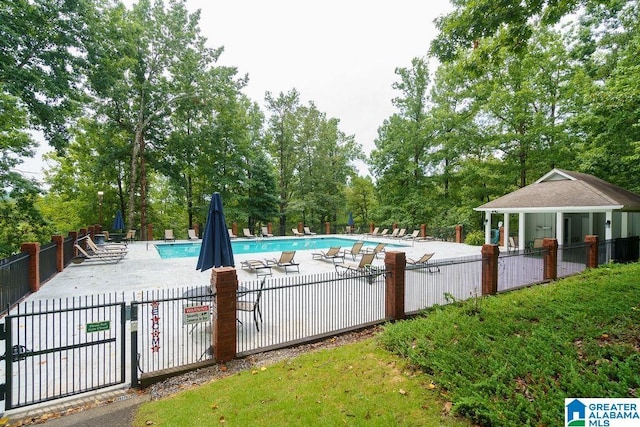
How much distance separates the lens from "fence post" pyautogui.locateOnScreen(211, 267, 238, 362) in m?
5.13

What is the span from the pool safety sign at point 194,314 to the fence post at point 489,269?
7638mm

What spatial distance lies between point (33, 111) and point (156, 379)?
15.7m

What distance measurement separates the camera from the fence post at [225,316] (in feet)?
16.8

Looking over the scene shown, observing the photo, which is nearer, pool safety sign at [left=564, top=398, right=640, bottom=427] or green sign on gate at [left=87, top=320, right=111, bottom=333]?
pool safety sign at [left=564, top=398, right=640, bottom=427]

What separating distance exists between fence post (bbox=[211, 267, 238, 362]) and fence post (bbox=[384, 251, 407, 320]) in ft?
11.3

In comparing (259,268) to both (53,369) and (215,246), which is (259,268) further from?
(53,369)

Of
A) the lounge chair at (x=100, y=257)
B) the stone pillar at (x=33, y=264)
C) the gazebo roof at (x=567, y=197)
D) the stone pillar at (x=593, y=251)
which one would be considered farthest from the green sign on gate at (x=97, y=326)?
the gazebo roof at (x=567, y=197)

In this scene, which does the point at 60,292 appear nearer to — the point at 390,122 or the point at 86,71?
the point at 86,71

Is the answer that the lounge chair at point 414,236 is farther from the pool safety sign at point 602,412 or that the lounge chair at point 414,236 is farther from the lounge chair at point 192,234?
the pool safety sign at point 602,412

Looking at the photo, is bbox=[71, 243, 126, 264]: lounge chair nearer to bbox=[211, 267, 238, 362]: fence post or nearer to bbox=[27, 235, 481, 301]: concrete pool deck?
bbox=[27, 235, 481, 301]: concrete pool deck

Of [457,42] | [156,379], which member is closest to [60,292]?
[156,379]

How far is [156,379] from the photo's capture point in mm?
4559

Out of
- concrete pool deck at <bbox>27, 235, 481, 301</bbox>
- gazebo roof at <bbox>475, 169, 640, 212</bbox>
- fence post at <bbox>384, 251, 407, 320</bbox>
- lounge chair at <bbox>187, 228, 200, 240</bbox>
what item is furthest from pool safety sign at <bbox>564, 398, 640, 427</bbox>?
lounge chair at <bbox>187, 228, 200, 240</bbox>

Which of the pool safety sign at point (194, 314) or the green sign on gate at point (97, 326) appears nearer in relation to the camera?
the green sign on gate at point (97, 326)
